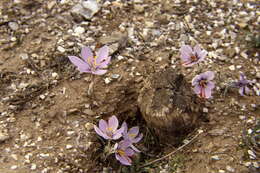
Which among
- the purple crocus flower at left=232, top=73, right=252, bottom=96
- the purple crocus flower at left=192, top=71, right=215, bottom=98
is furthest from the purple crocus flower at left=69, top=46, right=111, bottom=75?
the purple crocus flower at left=232, top=73, right=252, bottom=96

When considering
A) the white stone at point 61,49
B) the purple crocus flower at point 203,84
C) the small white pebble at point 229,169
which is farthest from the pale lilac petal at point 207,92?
the white stone at point 61,49

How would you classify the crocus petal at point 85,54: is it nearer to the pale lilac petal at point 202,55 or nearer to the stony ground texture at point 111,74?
the stony ground texture at point 111,74

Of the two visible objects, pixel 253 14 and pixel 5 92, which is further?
pixel 253 14

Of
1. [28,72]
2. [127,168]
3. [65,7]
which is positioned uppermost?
[65,7]

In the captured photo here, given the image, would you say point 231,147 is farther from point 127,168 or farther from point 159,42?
point 159,42

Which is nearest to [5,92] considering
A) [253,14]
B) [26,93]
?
[26,93]

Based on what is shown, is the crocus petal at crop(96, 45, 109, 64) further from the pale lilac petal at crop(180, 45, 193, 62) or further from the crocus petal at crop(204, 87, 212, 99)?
the crocus petal at crop(204, 87, 212, 99)
